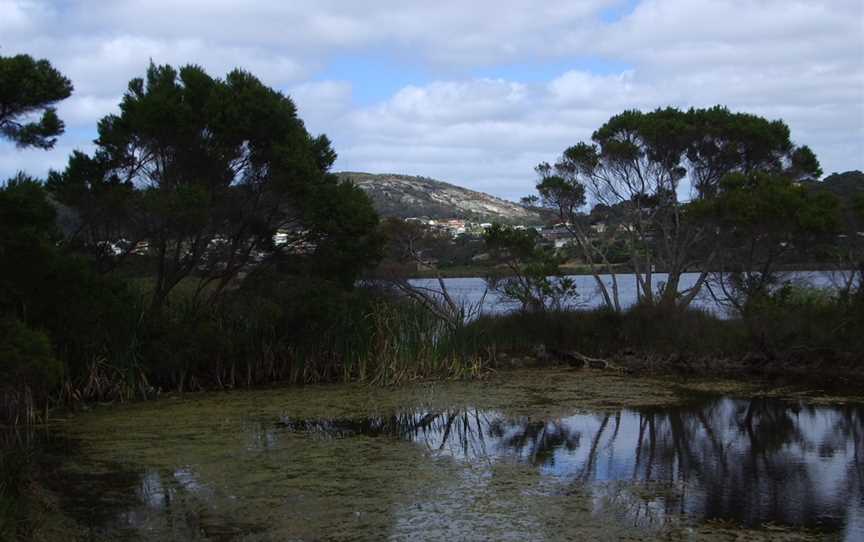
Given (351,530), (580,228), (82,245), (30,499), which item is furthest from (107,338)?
(580,228)

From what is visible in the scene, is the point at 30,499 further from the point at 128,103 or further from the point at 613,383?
the point at 613,383

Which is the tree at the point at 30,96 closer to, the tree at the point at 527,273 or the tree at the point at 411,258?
the tree at the point at 411,258

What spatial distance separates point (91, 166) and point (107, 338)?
2.80 m

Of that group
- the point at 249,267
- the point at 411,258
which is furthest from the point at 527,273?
the point at 249,267

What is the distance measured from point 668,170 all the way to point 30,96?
1545 cm

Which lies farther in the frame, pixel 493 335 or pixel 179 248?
pixel 493 335

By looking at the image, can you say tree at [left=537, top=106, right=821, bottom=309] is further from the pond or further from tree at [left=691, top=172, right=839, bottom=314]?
the pond

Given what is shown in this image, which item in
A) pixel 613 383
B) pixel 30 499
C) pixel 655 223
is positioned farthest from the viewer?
pixel 655 223

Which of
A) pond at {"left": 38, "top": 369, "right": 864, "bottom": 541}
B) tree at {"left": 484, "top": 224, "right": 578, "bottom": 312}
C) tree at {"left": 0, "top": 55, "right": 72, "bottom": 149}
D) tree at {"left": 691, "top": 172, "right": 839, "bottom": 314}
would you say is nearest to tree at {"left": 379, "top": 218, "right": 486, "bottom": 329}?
tree at {"left": 484, "top": 224, "right": 578, "bottom": 312}

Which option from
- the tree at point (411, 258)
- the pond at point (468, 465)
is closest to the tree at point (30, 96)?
the pond at point (468, 465)

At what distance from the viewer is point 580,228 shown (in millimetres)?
22938

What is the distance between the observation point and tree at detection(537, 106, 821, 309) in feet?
68.3

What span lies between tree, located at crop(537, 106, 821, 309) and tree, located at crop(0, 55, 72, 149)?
43.1 ft

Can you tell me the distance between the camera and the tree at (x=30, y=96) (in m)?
9.36
